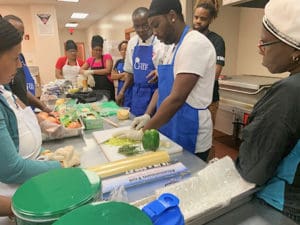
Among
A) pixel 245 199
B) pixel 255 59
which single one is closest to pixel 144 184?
pixel 245 199

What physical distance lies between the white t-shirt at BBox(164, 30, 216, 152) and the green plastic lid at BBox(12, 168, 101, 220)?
819 millimetres

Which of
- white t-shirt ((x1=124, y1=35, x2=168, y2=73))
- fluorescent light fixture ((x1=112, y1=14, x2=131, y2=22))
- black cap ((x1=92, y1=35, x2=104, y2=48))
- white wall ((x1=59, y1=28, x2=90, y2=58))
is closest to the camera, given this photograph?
white t-shirt ((x1=124, y1=35, x2=168, y2=73))

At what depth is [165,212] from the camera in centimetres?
42

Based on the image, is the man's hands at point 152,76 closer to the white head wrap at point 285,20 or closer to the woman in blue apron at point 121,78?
the woman in blue apron at point 121,78

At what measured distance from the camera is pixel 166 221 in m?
0.41

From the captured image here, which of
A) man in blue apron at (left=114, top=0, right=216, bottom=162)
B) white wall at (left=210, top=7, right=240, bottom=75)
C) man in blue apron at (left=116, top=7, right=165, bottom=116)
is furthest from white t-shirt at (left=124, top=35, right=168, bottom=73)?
white wall at (left=210, top=7, right=240, bottom=75)

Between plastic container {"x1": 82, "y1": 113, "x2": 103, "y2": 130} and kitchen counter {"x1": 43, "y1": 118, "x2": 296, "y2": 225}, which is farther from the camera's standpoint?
plastic container {"x1": 82, "y1": 113, "x2": 103, "y2": 130}

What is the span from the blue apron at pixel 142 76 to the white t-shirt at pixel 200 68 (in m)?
0.72

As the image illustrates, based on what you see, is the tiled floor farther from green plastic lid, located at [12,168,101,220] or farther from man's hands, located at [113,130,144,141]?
green plastic lid, located at [12,168,101,220]

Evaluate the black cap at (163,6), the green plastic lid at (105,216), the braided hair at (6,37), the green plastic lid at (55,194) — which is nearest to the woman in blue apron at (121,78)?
the black cap at (163,6)

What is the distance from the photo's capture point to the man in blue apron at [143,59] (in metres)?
1.94

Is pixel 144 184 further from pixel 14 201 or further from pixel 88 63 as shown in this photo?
pixel 88 63

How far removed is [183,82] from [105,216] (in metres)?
0.88

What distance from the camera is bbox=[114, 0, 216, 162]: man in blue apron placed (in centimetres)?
116
